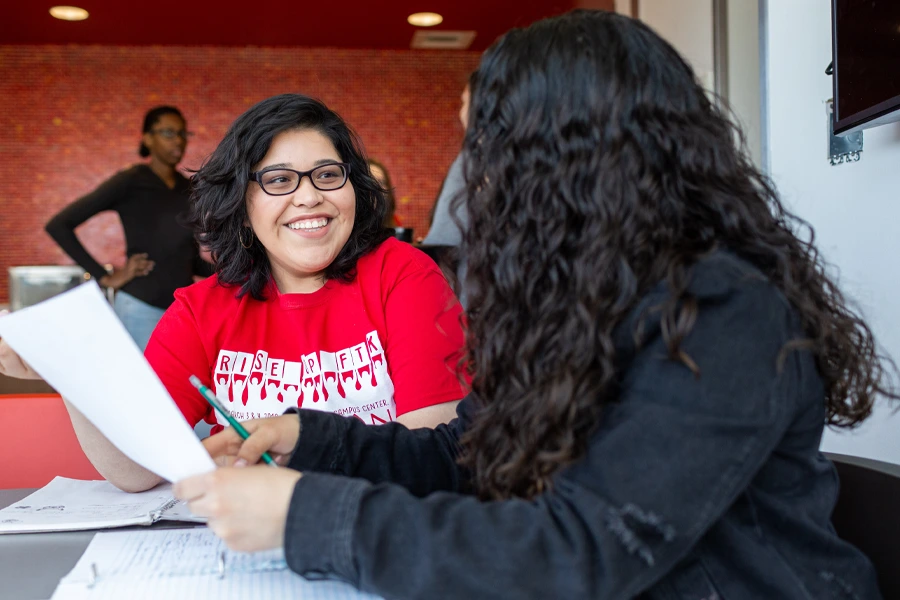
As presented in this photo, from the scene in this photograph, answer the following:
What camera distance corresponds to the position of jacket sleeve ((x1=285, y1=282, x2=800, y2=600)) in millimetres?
659

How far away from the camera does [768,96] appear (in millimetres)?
2178

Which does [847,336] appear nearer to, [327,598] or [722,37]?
[327,598]

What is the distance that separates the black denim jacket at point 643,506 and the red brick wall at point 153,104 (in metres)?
6.48

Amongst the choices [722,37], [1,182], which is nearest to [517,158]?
[722,37]

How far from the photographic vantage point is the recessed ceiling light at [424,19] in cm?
633

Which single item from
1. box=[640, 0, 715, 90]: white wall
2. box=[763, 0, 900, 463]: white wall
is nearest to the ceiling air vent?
box=[640, 0, 715, 90]: white wall

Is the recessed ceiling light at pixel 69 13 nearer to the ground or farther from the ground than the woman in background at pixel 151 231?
farther from the ground

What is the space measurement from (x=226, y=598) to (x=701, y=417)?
1.63ft

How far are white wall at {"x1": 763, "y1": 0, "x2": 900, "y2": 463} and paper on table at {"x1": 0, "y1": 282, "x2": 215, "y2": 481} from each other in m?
1.24

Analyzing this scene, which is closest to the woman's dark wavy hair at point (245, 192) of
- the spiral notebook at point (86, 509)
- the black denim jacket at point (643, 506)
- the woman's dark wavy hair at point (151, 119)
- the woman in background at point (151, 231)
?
the spiral notebook at point (86, 509)

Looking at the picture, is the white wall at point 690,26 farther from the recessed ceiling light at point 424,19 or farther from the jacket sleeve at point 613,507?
the recessed ceiling light at point 424,19

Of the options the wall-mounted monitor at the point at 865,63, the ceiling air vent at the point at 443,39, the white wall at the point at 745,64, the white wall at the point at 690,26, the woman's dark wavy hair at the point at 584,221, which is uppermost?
the ceiling air vent at the point at 443,39

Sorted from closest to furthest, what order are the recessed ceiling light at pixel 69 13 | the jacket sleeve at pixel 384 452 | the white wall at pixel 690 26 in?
the jacket sleeve at pixel 384 452, the white wall at pixel 690 26, the recessed ceiling light at pixel 69 13

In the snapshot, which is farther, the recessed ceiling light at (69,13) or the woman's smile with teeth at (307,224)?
the recessed ceiling light at (69,13)
